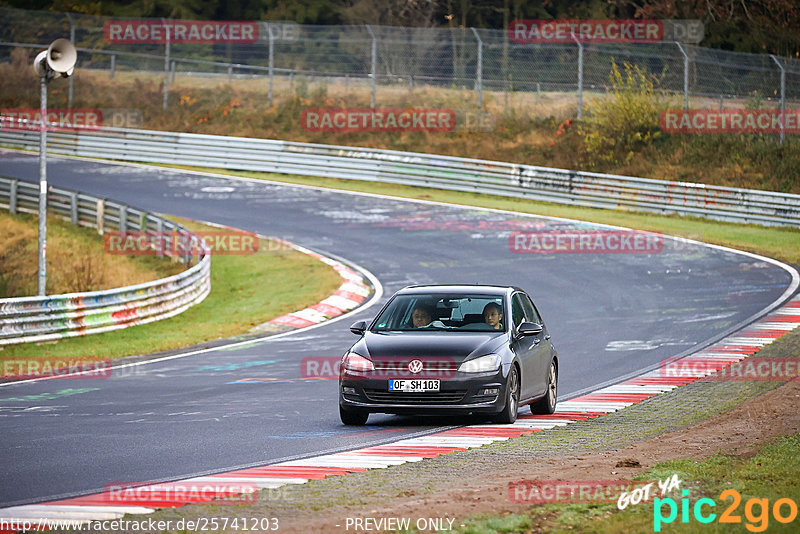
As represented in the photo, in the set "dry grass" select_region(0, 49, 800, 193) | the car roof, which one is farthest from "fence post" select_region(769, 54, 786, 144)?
the car roof

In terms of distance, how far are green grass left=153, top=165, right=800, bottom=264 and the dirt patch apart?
17.1m

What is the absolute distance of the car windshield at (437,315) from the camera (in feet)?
41.2

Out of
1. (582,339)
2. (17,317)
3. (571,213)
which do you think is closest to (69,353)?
(17,317)

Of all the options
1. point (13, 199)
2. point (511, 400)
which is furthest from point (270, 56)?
point (511, 400)

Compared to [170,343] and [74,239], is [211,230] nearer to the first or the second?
[74,239]

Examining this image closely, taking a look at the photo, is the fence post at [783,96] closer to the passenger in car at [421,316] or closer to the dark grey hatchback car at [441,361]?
the dark grey hatchback car at [441,361]

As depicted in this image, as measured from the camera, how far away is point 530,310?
1372 centimetres

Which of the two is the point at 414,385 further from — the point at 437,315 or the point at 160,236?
the point at 160,236

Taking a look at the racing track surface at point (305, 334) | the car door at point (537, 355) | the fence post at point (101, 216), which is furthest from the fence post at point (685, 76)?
the car door at point (537, 355)

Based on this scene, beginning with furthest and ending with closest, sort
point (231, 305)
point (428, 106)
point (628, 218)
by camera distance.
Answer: point (428, 106) < point (628, 218) < point (231, 305)

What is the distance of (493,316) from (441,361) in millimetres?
1177

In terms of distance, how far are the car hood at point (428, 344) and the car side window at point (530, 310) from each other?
4.23 ft

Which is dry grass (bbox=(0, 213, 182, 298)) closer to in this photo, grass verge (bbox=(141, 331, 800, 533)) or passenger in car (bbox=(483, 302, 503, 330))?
passenger in car (bbox=(483, 302, 503, 330))

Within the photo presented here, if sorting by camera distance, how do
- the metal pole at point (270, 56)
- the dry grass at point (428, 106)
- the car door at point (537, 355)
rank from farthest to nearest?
the metal pole at point (270, 56)
the dry grass at point (428, 106)
the car door at point (537, 355)
